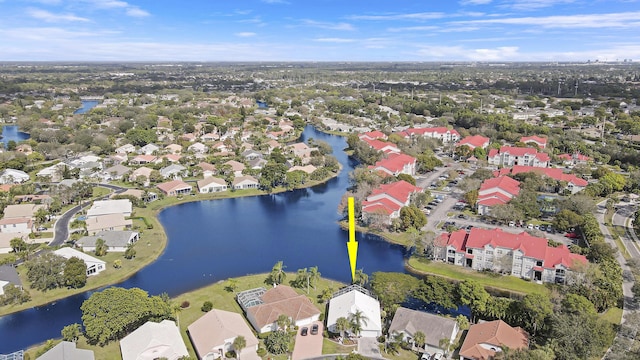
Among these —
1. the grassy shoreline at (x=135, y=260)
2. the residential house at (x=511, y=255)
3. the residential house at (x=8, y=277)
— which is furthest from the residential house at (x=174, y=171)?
the residential house at (x=511, y=255)

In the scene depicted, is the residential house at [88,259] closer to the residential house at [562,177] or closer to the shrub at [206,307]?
the shrub at [206,307]

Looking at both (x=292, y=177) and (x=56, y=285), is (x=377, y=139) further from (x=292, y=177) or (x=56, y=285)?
(x=56, y=285)

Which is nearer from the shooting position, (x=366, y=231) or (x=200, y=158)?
(x=366, y=231)

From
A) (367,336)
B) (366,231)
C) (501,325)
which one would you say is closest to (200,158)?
(366,231)

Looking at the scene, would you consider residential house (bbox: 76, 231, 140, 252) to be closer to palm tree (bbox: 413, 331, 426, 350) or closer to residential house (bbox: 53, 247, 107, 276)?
residential house (bbox: 53, 247, 107, 276)

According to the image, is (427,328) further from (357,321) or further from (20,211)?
(20,211)
